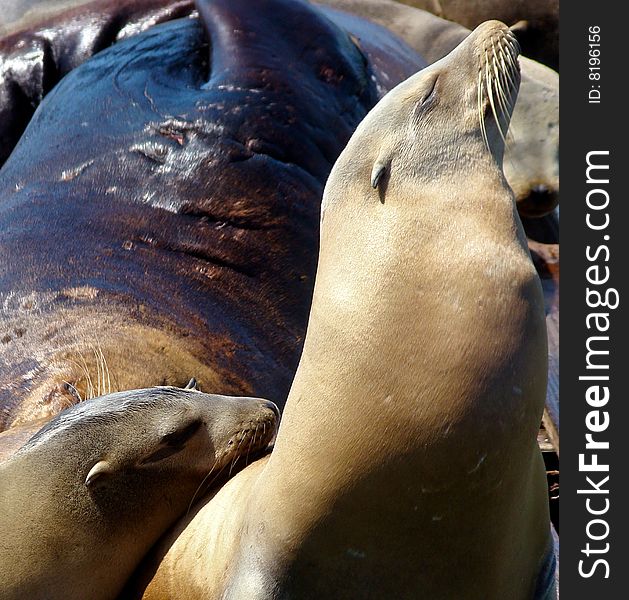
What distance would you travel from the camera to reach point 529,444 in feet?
9.09

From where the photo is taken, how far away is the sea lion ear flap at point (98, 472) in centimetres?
309

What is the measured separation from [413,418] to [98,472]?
2.79ft

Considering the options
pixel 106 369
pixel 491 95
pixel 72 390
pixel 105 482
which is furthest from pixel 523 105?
pixel 105 482

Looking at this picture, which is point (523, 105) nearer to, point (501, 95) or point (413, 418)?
point (501, 95)

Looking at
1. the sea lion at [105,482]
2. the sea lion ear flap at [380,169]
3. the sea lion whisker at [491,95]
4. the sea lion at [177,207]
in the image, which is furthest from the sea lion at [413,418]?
the sea lion at [177,207]

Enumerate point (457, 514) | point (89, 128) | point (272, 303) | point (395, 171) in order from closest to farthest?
1. point (457, 514)
2. point (395, 171)
3. point (272, 303)
4. point (89, 128)

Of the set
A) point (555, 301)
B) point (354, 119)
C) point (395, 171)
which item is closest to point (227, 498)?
point (395, 171)

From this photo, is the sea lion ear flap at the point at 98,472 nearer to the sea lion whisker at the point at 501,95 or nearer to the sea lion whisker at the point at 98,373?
the sea lion whisker at the point at 98,373

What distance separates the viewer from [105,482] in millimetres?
Answer: 3121

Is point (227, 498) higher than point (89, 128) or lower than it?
lower

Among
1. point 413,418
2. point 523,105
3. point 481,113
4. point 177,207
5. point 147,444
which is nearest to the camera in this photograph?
point 413,418

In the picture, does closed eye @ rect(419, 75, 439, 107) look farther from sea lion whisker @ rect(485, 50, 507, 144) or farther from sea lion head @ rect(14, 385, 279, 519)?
sea lion head @ rect(14, 385, 279, 519)

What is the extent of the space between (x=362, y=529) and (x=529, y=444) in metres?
0.41

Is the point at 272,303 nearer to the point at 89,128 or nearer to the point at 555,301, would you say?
the point at 89,128
